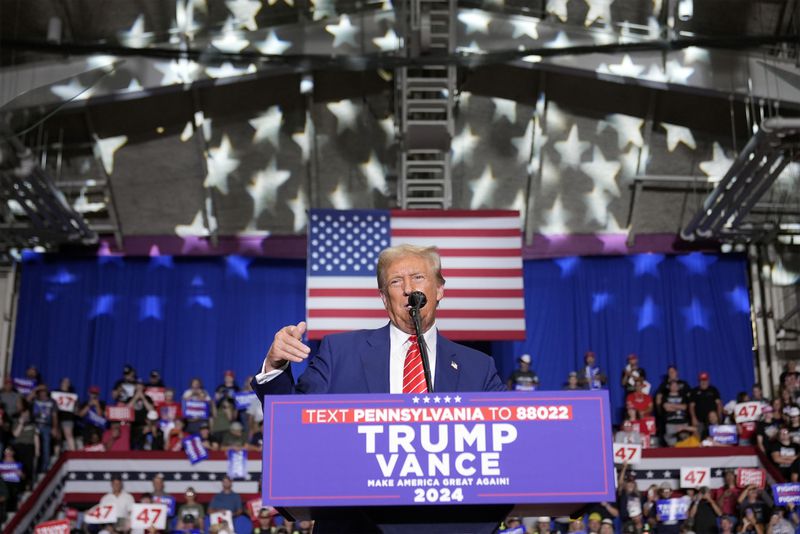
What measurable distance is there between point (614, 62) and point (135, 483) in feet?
32.5

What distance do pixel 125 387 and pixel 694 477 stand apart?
923cm

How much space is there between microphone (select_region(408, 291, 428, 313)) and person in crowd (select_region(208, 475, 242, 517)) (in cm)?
1191

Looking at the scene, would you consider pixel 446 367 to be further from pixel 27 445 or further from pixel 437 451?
pixel 27 445

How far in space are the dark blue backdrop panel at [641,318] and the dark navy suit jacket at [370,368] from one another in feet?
52.3

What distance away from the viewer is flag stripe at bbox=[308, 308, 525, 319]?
14992 millimetres

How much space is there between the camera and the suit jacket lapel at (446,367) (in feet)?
10.1

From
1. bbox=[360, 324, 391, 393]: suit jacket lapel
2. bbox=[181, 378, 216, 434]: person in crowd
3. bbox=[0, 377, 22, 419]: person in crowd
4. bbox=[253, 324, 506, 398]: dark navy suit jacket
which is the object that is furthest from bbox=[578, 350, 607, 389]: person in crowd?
bbox=[360, 324, 391, 393]: suit jacket lapel

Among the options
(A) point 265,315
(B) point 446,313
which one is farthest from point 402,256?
(A) point 265,315

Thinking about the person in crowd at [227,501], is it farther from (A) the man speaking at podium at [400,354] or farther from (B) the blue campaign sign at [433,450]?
(B) the blue campaign sign at [433,450]

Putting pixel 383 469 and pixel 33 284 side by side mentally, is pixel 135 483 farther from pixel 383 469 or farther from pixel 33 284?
pixel 383 469

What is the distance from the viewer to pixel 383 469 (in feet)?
8.41

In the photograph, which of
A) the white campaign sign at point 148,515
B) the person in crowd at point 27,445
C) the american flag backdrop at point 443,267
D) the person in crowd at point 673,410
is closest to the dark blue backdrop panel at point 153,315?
the person in crowd at point 27,445

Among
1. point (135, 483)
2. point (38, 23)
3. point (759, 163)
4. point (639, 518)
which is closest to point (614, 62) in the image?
point (759, 163)

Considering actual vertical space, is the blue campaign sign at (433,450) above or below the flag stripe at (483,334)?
below
